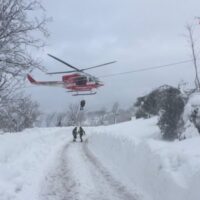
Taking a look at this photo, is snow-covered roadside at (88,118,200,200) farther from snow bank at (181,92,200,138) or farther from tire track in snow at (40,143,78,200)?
snow bank at (181,92,200,138)

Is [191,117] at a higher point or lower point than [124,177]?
higher

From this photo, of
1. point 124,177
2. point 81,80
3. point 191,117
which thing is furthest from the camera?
point 81,80

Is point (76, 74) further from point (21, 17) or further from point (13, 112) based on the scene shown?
point (21, 17)

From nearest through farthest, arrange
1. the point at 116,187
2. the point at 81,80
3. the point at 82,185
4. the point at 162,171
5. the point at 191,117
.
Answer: the point at 162,171, the point at 116,187, the point at 82,185, the point at 191,117, the point at 81,80

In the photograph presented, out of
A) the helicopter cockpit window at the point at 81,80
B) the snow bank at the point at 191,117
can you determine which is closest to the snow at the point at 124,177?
the snow bank at the point at 191,117

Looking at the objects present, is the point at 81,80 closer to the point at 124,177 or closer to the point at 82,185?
the point at 124,177

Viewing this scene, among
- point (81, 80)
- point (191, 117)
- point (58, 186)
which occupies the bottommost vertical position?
point (58, 186)

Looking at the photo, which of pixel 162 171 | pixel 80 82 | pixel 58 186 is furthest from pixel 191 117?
pixel 162 171

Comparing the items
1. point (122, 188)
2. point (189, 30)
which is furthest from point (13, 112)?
point (189, 30)

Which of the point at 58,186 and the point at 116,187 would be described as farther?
the point at 58,186

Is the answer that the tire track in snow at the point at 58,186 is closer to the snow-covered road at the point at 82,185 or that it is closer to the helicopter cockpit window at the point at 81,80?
the snow-covered road at the point at 82,185

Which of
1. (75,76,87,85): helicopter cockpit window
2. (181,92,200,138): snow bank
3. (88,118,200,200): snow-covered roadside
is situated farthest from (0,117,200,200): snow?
(75,76,87,85): helicopter cockpit window

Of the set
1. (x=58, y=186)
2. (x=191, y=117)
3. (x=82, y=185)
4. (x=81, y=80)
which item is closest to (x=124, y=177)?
(x=82, y=185)

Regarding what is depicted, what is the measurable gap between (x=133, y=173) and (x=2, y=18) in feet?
21.3
